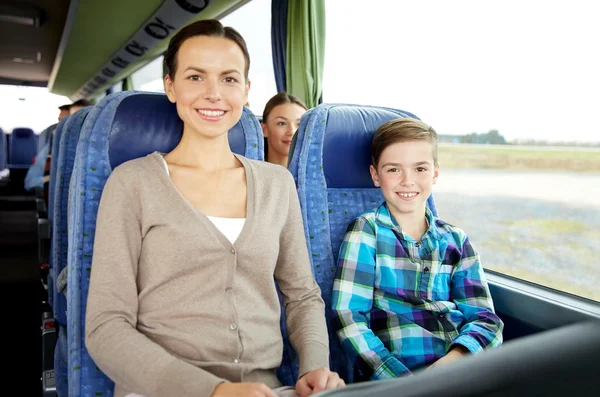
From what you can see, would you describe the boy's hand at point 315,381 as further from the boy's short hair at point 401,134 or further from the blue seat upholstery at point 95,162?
the boy's short hair at point 401,134

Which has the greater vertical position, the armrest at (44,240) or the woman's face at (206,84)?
the woman's face at (206,84)

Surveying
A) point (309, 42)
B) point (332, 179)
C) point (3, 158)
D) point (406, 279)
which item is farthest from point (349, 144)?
point (3, 158)

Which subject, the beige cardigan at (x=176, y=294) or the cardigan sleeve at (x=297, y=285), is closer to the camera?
the beige cardigan at (x=176, y=294)

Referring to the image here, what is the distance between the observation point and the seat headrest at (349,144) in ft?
6.03

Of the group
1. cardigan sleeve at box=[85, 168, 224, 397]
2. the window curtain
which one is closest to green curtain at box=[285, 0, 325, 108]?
the window curtain

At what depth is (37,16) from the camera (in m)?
9.77

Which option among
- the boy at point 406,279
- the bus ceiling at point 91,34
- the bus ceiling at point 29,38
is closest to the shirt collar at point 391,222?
the boy at point 406,279

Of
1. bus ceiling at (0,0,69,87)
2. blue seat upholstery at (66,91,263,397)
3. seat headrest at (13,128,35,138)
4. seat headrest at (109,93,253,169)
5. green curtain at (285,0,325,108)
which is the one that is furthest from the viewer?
seat headrest at (13,128,35,138)

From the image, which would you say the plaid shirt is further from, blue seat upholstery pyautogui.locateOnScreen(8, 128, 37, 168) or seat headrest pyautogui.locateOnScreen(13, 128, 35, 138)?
seat headrest pyautogui.locateOnScreen(13, 128, 35, 138)

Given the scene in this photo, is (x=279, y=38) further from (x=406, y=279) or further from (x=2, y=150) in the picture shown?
(x=2, y=150)

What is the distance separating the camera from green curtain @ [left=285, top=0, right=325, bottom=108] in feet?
12.2

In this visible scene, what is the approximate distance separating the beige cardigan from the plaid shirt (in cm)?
26

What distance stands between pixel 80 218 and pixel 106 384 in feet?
1.54

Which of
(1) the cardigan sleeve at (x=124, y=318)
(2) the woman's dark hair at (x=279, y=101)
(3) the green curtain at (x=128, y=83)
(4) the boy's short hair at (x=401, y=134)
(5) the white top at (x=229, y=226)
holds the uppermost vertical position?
(3) the green curtain at (x=128, y=83)
